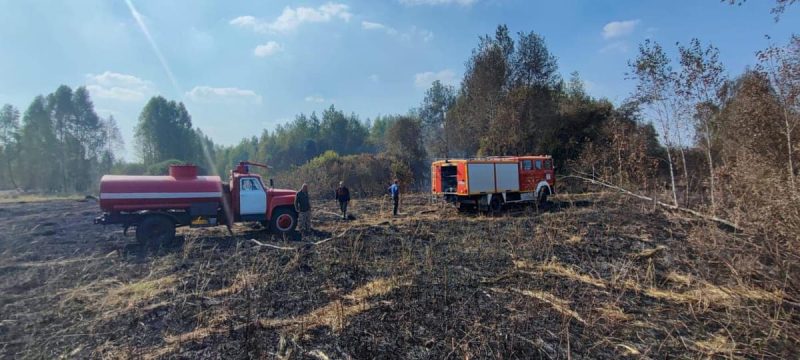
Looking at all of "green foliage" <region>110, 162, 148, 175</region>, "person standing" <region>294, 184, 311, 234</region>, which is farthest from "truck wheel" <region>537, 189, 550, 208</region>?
"green foliage" <region>110, 162, 148, 175</region>

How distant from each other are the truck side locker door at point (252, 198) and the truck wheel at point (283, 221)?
359 mm

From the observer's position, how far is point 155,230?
11.4m

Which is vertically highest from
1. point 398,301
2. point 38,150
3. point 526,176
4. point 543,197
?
point 38,150

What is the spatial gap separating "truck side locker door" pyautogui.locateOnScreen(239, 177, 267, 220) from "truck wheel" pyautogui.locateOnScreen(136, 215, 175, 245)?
1.90 metres

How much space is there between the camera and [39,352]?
479 centimetres

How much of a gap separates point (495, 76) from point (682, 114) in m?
16.2

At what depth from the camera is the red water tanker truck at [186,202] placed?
433 inches

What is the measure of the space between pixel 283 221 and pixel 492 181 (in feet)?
28.0

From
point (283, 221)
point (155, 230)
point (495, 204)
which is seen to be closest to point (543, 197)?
point (495, 204)

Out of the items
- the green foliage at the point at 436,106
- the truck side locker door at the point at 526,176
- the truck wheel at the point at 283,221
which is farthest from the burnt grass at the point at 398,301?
the green foliage at the point at 436,106

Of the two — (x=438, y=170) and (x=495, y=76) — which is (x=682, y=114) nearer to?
(x=438, y=170)

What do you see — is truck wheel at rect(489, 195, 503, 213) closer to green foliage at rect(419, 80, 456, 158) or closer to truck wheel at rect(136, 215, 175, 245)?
truck wheel at rect(136, 215, 175, 245)

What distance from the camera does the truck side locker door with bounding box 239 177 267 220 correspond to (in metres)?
12.4

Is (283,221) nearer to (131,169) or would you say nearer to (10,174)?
(131,169)
